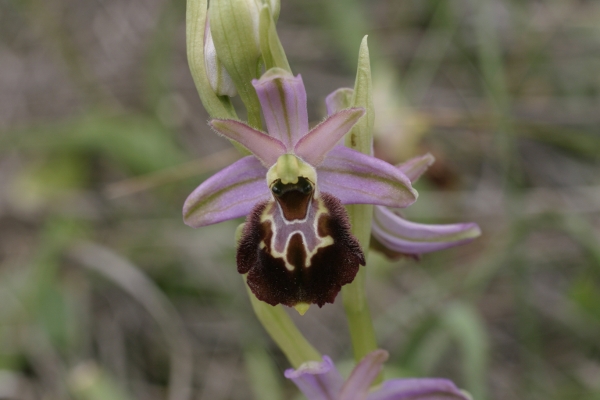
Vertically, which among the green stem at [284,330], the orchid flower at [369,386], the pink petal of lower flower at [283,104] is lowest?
the orchid flower at [369,386]

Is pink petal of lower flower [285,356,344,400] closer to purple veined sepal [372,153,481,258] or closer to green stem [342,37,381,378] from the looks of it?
green stem [342,37,381,378]

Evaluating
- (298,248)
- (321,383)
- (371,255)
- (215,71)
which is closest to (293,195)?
(298,248)

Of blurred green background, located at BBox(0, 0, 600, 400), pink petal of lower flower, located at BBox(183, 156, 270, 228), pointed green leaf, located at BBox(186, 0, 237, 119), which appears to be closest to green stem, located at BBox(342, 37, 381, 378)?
pink petal of lower flower, located at BBox(183, 156, 270, 228)

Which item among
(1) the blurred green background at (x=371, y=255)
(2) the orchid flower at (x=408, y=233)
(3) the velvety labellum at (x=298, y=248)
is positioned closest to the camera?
(3) the velvety labellum at (x=298, y=248)

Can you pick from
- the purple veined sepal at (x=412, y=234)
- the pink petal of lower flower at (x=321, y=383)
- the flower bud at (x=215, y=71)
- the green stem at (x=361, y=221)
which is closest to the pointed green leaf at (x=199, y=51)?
the flower bud at (x=215, y=71)

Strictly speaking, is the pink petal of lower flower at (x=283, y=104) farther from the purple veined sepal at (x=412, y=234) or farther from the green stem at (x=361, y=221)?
the purple veined sepal at (x=412, y=234)

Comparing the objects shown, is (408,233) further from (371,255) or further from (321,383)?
(371,255)

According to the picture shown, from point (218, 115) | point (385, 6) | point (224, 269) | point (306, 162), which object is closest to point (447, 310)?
point (306, 162)
